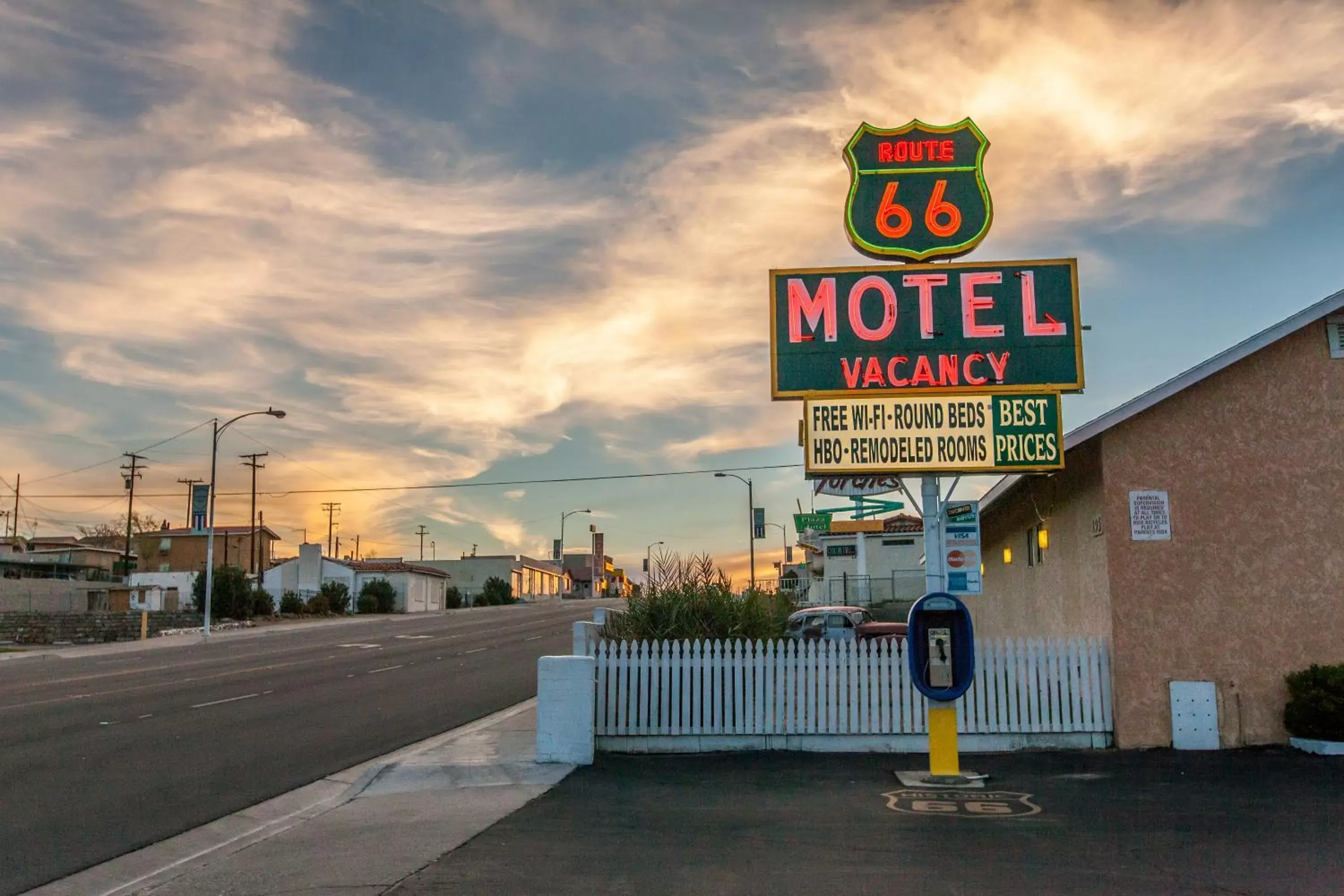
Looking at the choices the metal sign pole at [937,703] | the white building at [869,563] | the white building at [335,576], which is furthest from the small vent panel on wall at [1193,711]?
the white building at [335,576]

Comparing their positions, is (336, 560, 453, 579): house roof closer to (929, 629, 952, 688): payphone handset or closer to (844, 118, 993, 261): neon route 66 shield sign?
(844, 118, 993, 261): neon route 66 shield sign

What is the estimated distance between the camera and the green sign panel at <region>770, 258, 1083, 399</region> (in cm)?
1204

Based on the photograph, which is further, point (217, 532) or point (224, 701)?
point (217, 532)

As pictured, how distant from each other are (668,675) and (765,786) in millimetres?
2536

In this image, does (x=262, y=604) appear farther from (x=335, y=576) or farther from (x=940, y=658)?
(x=940, y=658)

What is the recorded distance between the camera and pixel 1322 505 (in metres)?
12.9

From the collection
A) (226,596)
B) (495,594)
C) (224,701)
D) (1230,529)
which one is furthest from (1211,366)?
(495,594)

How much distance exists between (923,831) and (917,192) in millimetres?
7209

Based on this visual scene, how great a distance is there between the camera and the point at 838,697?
1320 cm

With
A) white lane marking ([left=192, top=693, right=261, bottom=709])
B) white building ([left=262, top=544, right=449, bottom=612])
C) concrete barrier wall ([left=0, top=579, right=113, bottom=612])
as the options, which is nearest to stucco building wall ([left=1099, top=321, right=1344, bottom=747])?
white lane marking ([left=192, top=693, right=261, bottom=709])

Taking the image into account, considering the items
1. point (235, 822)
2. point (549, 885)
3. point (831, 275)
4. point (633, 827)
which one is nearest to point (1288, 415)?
point (831, 275)

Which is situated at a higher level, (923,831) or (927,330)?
(927,330)

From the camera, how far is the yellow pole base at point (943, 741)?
37.3ft

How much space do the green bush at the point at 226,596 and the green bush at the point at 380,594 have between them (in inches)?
675
